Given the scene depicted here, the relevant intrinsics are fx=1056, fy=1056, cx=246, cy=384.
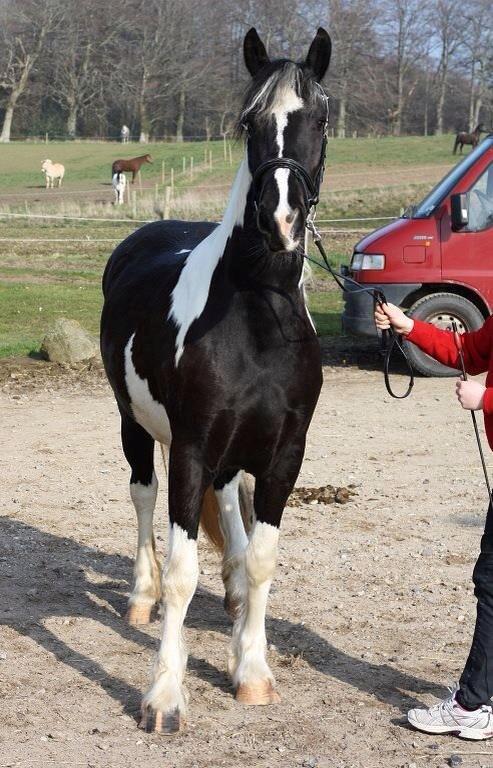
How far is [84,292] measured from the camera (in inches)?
593

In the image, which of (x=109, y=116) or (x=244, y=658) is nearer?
(x=244, y=658)

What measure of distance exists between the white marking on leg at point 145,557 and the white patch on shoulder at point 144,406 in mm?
458

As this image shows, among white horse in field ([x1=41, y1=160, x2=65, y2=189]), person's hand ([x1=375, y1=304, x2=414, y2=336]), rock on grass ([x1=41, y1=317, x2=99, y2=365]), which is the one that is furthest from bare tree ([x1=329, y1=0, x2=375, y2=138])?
person's hand ([x1=375, y1=304, x2=414, y2=336])

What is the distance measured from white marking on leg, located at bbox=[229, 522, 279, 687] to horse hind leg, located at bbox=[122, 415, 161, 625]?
33.0 inches

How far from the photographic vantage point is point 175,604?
400 cm

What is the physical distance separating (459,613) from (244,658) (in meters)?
1.28

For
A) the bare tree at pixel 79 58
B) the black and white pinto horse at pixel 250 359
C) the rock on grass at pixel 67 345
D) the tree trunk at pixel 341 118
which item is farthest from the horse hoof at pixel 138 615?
the bare tree at pixel 79 58

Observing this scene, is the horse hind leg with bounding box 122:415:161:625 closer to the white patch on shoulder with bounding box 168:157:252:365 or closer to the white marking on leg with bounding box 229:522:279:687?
the white marking on leg with bounding box 229:522:279:687

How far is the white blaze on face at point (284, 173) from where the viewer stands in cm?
340

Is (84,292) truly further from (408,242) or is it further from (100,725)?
(100,725)

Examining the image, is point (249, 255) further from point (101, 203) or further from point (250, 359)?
point (101, 203)

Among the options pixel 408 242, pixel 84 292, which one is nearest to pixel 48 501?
pixel 408 242

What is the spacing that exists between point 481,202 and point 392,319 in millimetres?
6911

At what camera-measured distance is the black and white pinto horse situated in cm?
363
